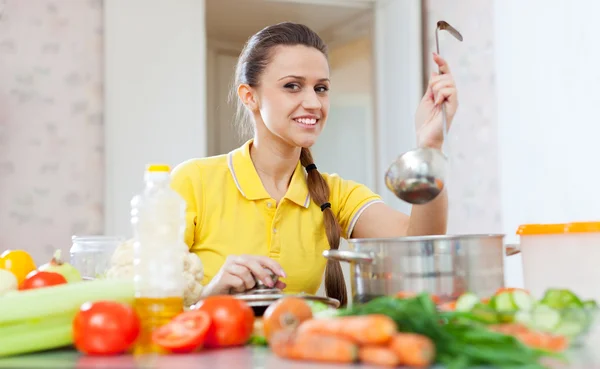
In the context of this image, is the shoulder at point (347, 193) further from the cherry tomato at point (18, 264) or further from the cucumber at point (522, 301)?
the cucumber at point (522, 301)

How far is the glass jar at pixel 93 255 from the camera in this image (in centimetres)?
164

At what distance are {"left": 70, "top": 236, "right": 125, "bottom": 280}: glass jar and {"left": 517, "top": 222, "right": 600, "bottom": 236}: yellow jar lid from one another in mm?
852

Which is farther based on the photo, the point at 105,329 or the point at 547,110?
the point at 547,110

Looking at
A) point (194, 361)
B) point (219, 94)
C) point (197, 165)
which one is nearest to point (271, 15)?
point (219, 94)

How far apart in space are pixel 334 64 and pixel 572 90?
2068 millimetres

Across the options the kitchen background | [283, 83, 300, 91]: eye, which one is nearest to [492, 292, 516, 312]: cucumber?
[283, 83, 300, 91]: eye

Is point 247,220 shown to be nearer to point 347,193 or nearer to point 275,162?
point 275,162

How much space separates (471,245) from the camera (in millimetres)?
1048

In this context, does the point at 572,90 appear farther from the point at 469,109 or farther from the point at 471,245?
the point at 471,245

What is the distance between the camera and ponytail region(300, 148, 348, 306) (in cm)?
183

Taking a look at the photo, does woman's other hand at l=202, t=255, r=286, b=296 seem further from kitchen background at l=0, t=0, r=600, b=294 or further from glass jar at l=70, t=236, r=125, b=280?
kitchen background at l=0, t=0, r=600, b=294

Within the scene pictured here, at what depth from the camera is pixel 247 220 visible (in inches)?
75.6

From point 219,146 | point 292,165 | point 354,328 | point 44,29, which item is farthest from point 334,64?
point 354,328

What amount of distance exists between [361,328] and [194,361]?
194 millimetres
